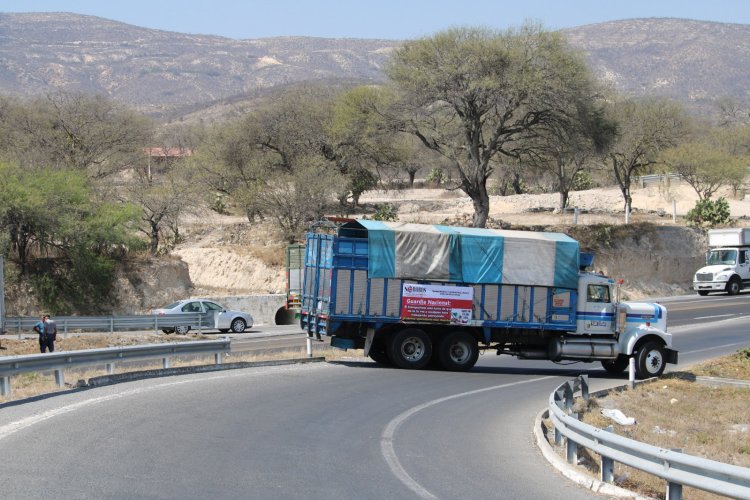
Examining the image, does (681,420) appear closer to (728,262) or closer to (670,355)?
(670,355)

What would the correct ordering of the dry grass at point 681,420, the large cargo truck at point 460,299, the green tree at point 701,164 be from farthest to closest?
the green tree at point 701,164, the large cargo truck at point 460,299, the dry grass at point 681,420

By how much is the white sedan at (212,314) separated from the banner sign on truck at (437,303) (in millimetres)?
17900

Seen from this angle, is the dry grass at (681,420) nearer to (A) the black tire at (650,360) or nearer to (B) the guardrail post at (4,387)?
(A) the black tire at (650,360)

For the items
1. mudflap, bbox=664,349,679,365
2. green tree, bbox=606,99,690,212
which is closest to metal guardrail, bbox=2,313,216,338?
mudflap, bbox=664,349,679,365

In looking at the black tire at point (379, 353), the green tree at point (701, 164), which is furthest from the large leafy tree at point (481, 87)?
the black tire at point (379, 353)

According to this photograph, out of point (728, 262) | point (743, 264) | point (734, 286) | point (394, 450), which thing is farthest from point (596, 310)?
point (734, 286)

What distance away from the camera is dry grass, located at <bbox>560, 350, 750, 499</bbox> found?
11953 millimetres

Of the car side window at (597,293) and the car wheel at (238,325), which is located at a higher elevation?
the car side window at (597,293)

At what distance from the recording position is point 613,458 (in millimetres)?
9977

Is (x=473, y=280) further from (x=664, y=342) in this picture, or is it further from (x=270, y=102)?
(x=270, y=102)

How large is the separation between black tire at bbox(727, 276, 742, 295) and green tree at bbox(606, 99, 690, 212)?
1355 centimetres

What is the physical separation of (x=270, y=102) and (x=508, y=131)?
28.1m

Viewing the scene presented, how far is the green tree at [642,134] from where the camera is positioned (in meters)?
64.9

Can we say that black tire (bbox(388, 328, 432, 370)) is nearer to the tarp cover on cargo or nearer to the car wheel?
the tarp cover on cargo
